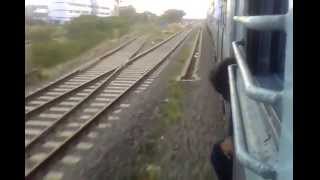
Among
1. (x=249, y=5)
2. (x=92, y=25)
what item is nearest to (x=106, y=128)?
(x=249, y=5)

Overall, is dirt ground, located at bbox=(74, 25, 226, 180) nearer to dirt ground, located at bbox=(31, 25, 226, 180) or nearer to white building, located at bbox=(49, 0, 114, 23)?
dirt ground, located at bbox=(31, 25, 226, 180)

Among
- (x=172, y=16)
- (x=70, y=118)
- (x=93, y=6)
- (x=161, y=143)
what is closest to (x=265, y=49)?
A: (x=161, y=143)

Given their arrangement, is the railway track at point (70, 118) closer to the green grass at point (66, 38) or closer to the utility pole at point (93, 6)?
the green grass at point (66, 38)

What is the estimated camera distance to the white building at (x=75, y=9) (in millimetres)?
39044

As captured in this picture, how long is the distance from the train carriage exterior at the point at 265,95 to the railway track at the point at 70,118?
4497mm

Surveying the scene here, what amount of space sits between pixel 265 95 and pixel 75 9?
1799 inches

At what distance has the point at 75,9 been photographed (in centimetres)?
4547

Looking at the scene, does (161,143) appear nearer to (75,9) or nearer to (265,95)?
(265,95)

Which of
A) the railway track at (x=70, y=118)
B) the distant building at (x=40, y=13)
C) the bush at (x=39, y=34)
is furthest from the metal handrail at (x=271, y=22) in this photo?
the distant building at (x=40, y=13)

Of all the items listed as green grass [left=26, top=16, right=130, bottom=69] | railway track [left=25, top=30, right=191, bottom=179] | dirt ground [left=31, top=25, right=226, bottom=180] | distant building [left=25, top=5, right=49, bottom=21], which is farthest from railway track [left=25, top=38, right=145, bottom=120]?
distant building [left=25, top=5, right=49, bottom=21]
